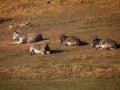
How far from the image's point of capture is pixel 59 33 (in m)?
33.6

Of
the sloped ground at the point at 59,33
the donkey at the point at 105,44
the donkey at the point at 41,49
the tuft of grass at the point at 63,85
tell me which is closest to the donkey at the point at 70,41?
the sloped ground at the point at 59,33

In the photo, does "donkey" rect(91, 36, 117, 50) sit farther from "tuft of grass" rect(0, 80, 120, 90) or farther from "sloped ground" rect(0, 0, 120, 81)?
"tuft of grass" rect(0, 80, 120, 90)

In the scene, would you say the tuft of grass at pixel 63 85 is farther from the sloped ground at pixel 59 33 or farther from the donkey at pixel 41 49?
the donkey at pixel 41 49

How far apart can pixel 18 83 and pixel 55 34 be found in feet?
47.4

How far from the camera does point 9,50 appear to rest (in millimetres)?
28500

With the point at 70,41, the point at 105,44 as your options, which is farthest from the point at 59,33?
the point at 105,44

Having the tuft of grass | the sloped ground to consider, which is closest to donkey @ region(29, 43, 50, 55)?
the sloped ground

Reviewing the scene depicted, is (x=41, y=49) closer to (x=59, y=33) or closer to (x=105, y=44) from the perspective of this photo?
(x=105, y=44)

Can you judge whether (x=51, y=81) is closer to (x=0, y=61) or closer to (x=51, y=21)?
(x=0, y=61)

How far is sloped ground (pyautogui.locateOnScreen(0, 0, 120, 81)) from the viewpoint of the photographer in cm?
2083

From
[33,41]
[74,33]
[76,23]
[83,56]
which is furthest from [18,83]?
[76,23]

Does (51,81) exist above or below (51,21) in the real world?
below

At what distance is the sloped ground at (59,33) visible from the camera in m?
20.8

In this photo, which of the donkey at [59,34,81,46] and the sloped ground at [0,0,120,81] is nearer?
the sloped ground at [0,0,120,81]
